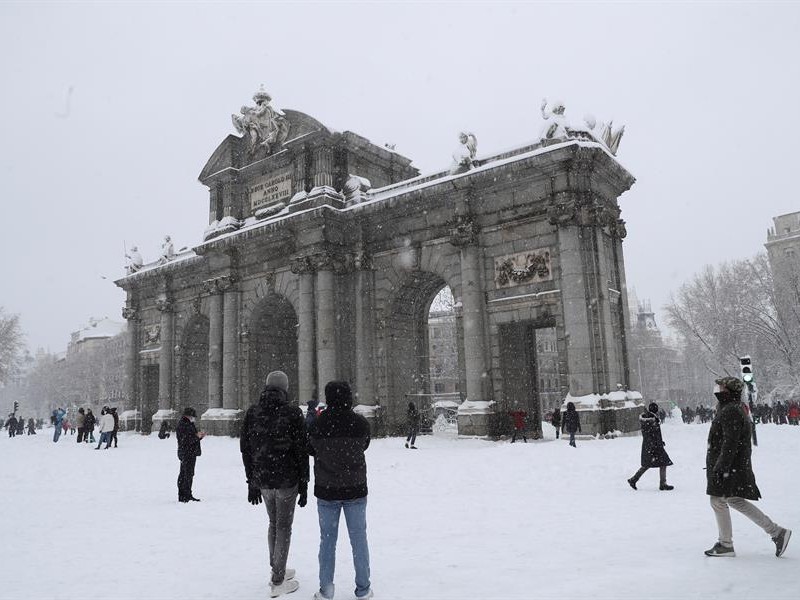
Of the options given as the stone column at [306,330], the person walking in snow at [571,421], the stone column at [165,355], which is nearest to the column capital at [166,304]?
the stone column at [165,355]

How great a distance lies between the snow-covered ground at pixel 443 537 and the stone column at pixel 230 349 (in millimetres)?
14557

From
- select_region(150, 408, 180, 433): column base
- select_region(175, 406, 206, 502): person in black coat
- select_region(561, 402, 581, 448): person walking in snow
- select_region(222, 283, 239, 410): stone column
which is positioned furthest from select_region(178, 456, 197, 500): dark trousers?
select_region(150, 408, 180, 433): column base

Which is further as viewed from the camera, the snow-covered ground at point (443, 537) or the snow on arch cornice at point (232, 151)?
the snow on arch cornice at point (232, 151)

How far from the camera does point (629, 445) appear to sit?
54.6ft

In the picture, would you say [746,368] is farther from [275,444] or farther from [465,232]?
[275,444]

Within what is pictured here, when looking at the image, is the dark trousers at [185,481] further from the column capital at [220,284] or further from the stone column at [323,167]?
the column capital at [220,284]

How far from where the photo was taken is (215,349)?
30.2 meters

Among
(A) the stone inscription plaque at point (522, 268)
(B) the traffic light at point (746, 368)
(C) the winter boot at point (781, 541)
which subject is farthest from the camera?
(A) the stone inscription plaque at point (522, 268)

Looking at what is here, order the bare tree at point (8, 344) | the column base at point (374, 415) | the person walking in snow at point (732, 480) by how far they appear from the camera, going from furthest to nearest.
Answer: the bare tree at point (8, 344)
the column base at point (374, 415)
the person walking in snow at point (732, 480)

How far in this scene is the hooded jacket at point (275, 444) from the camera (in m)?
5.65

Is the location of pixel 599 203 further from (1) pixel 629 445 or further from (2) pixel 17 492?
(2) pixel 17 492

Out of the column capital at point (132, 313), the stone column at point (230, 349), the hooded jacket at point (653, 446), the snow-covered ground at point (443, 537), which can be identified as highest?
the column capital at point (132, 313)

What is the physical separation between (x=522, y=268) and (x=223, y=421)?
50.7ft

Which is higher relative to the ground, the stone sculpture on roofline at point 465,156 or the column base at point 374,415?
the stone sculpture on roofline at point 465,156
